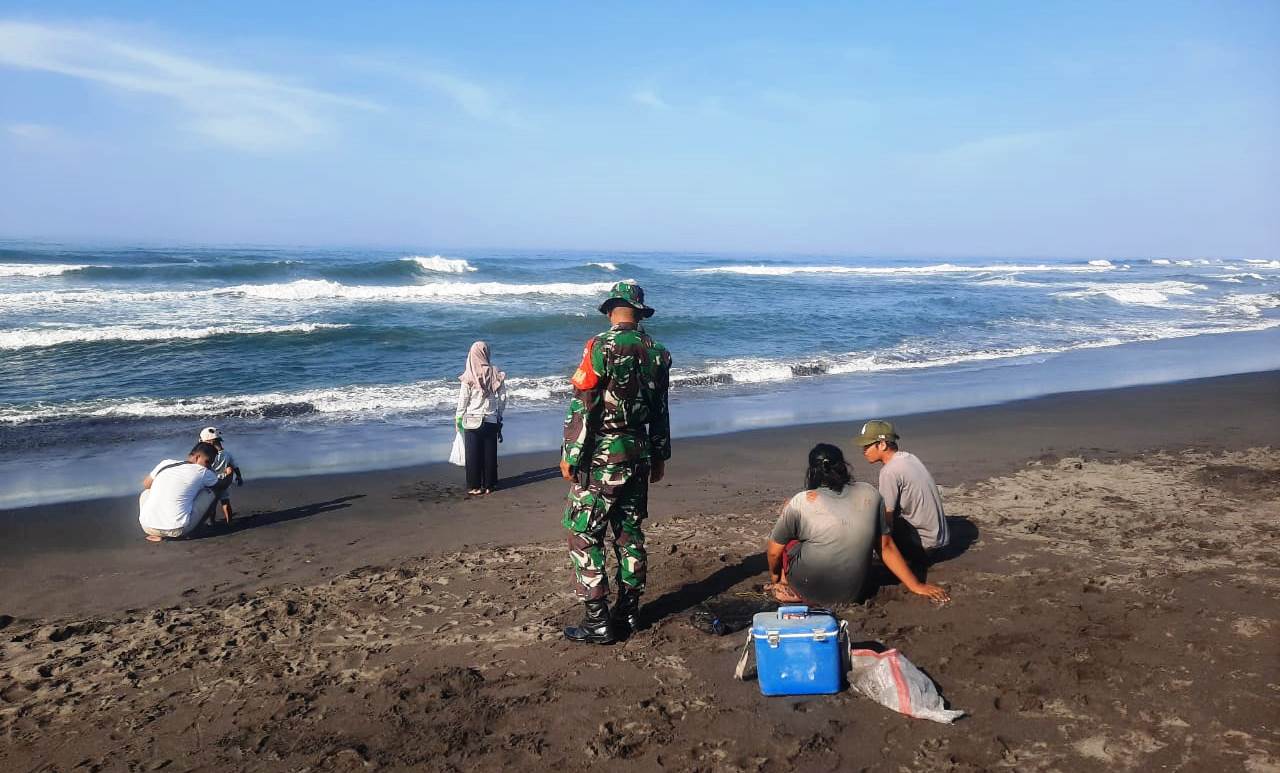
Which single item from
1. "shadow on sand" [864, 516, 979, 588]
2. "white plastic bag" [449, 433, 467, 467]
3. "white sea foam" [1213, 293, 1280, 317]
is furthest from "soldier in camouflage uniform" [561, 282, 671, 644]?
"white sea foam" [1213, 293, 1280, 317]

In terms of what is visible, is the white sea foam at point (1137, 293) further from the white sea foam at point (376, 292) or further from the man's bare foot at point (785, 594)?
the man's bare foot at point (785, 594)

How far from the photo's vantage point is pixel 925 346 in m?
19.0

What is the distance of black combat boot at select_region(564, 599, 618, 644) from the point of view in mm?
4230

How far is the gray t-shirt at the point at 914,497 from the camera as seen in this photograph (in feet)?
16.6

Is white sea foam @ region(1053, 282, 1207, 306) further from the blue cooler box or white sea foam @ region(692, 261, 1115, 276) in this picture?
the blue cooler box

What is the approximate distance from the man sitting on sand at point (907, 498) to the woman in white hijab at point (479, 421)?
3.77 metres

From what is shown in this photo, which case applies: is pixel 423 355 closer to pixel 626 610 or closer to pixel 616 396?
pixel 626 610

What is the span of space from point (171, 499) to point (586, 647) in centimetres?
385

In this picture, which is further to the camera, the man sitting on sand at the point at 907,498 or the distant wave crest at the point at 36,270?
the distant wave crest at the point at 36,270

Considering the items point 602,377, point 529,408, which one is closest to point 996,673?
point 602,377

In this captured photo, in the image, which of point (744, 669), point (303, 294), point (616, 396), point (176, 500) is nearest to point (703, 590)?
point (744, 669)

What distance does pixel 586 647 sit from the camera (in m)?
4.23

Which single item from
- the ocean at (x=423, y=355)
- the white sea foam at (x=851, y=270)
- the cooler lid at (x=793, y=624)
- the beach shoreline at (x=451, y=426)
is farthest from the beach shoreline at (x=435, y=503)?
the white sea foam at (x=851, y=270)

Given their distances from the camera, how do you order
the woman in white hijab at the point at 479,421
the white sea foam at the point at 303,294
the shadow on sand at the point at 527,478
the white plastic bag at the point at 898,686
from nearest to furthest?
the white plastic bag at the point at 898,686
the woman in white hijab at the point at 479,421
the shadow on sand at the point at 527,478
the white sea foam at the point at 303,294
